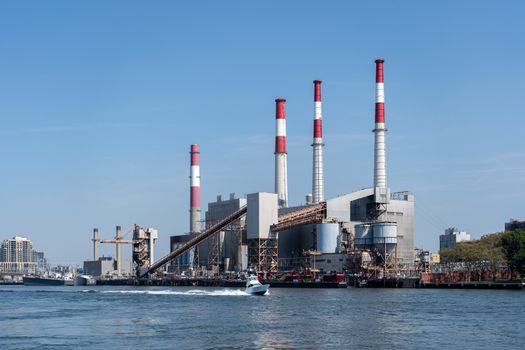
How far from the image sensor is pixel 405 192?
146375 mm

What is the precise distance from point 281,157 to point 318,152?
8.50 meters

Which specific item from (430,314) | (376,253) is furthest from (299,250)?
(430,314)

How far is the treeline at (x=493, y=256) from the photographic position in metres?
117

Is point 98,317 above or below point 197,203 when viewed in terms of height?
below

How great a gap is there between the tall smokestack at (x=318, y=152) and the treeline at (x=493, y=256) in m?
24.3

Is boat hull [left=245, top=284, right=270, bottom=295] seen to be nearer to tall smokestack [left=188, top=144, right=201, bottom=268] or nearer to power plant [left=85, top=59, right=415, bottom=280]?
power plant [left=85, top=59, right=415, bottom=280]

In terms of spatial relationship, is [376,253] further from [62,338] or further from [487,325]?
[62,338]

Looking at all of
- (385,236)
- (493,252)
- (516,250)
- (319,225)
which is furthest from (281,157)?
(516,250)

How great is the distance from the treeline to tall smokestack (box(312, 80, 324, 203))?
79.6 ft

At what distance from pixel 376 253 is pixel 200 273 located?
44.6 meters

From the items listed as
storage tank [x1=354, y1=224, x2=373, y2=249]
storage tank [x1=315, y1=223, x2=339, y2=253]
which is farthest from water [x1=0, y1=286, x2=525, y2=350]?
storage tank [x1=315, y1=223, x2=339, y2=253]

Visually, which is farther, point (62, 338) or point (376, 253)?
point (376, 253)

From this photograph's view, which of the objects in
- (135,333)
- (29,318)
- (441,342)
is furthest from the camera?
(29,318)

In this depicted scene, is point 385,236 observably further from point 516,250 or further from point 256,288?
point 256,288
